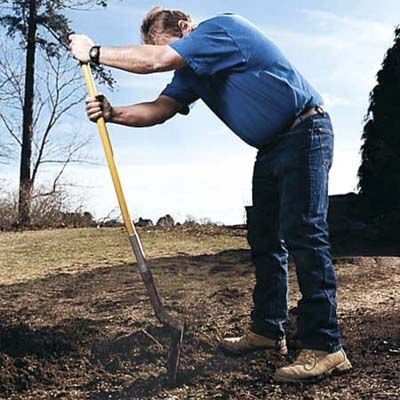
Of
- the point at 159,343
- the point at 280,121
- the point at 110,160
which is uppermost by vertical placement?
the point at 280,121

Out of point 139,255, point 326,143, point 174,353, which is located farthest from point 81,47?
point 174,353

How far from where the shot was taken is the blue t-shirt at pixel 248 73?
9.52 ft

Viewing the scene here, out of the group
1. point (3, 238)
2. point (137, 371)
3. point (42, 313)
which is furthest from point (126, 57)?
point (3, 238)

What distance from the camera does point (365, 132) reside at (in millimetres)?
9391

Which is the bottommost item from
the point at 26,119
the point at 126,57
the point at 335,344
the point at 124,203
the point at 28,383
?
the point at 28,383

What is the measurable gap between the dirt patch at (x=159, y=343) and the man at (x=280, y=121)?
23 cm

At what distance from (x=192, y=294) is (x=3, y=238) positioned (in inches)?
245

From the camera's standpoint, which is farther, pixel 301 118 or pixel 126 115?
pixel 126 115

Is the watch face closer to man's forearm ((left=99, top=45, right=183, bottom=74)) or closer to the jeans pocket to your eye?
man's forearm ((left=99, top=45, right=183, bottom=74))

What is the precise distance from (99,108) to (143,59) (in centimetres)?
44

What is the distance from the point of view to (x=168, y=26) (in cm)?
323

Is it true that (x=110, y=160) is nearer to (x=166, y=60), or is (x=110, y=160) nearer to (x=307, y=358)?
(x=166, y=60)

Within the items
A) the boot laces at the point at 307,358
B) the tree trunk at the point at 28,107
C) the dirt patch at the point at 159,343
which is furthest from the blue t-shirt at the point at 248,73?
the tree trunk at the point at 28,107

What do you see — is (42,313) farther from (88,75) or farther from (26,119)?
(26,119)
